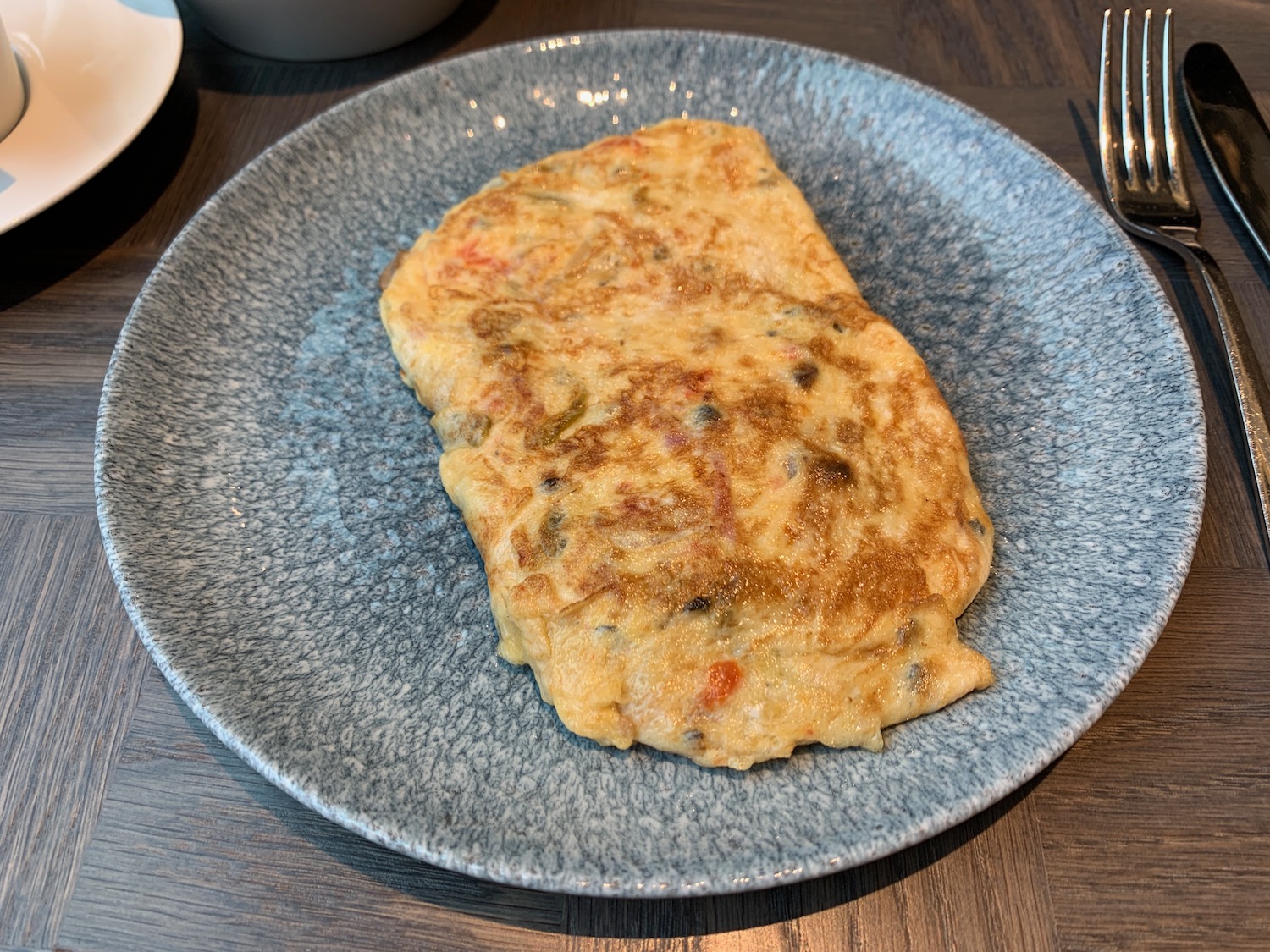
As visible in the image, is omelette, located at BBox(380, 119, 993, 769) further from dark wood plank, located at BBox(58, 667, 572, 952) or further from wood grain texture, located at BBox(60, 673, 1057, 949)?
dark wood plank, located at BBox(58, 667, 572, 952)

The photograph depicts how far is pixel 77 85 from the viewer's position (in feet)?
8.64

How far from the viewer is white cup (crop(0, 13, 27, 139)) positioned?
248cm

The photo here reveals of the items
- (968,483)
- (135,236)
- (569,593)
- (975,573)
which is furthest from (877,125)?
(135,236)

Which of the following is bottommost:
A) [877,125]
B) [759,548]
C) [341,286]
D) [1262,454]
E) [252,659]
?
[252,659]

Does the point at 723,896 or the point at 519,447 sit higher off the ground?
the point at 519,447

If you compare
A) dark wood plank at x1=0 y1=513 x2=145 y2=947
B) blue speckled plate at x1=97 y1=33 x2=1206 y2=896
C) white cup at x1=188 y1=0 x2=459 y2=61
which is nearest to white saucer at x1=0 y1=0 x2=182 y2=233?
white cup at x1=188 y1=0 x2=459 y2=61

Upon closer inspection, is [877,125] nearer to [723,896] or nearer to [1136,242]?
[1136,242]

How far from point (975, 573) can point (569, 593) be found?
2.66 ft

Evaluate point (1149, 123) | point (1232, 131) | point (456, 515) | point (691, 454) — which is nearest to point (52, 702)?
point (456, 515)

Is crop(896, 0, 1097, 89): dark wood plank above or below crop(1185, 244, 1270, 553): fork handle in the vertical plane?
above

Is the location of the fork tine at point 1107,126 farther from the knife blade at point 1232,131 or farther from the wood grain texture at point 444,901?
the wood grain texture at point 444,901

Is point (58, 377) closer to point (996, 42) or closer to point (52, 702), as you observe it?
point (52, 702)

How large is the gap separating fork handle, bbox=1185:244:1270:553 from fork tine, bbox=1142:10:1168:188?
0.36 meters

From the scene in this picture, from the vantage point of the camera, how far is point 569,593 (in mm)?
1620
